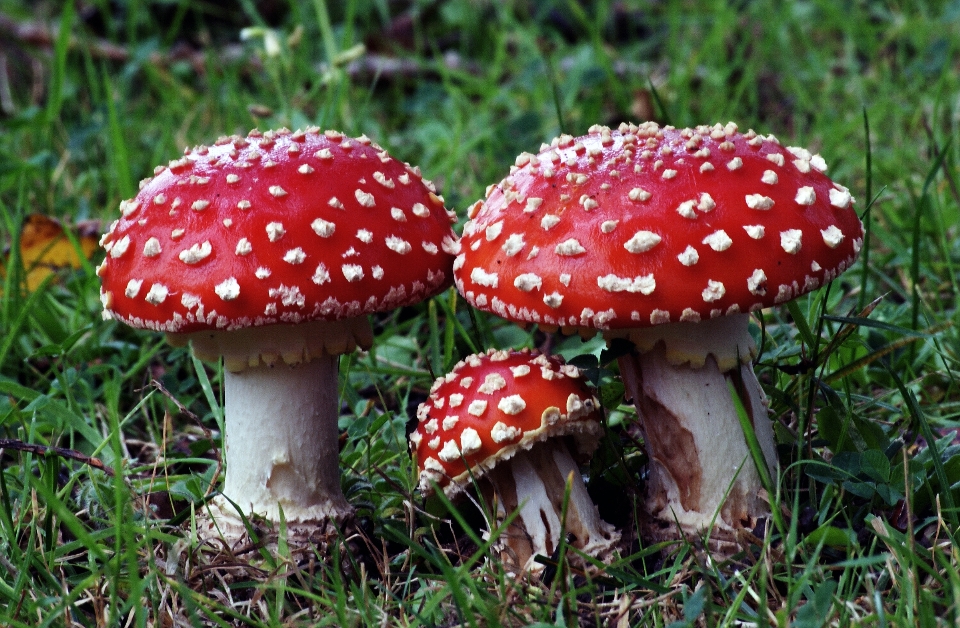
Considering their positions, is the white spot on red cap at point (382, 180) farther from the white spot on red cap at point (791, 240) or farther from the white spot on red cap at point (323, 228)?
the white spot on red cap at point (791, 240)

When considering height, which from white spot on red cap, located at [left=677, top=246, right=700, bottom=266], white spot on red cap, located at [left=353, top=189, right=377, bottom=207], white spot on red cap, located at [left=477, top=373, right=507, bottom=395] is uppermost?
white spot on red cap, located at [left=353, top=189, right=377, bottom=207]

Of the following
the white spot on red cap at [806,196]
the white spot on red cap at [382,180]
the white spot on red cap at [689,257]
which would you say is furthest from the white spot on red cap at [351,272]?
the white spot on red cap at [806,196]

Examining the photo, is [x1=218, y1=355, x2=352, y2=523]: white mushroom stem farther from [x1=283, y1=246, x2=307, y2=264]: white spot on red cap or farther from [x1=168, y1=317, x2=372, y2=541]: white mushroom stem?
[x1=283, y1=246, x2=307, y2=264]: white spot on red cap

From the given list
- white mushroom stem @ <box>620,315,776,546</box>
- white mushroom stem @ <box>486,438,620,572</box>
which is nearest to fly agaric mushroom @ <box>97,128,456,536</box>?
white mushroom stem @ <box>486,438,620,572</box>

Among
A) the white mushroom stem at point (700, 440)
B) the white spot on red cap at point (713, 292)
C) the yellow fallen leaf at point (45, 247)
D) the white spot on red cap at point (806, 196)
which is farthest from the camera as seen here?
the yellow fallen leaf at point (45, 247)

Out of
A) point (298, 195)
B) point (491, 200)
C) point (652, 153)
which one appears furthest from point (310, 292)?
point (652, 153)

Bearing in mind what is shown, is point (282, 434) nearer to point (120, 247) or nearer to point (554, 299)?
point (120, 247)
